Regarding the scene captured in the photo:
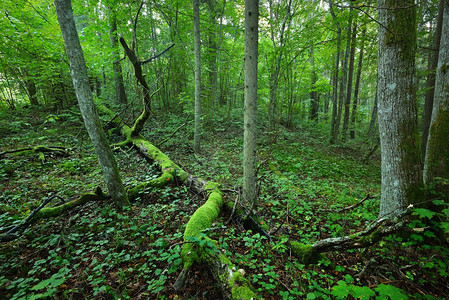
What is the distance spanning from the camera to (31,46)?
796 cm

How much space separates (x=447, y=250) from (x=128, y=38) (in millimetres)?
14001

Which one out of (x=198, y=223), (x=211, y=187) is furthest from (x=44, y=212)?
(x=211, y=187)

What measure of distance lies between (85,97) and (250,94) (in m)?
3.02

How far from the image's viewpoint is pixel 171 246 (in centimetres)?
271

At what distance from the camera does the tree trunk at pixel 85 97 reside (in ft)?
9.57

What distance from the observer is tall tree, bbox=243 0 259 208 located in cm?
359

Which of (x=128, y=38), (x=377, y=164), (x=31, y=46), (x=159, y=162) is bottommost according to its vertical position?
(x=377, y=164)

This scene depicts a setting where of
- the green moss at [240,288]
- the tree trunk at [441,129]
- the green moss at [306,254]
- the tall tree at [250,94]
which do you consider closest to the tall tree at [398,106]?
the tree trunk at [441,129]

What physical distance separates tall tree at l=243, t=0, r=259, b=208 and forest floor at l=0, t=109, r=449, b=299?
0.36 metres

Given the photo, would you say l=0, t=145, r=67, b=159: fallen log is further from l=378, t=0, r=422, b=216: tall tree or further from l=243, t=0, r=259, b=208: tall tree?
l=378, t=0, r=422, b=216: tall tree

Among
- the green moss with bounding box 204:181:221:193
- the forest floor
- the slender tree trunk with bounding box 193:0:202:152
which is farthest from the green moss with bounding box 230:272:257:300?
the slender tree trunk with bounding box 193:0:202:152

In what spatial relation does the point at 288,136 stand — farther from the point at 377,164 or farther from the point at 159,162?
the point at 159,162

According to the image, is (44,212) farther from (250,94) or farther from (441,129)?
(441,129)

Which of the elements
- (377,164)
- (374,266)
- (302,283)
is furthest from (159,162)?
(377,164)
